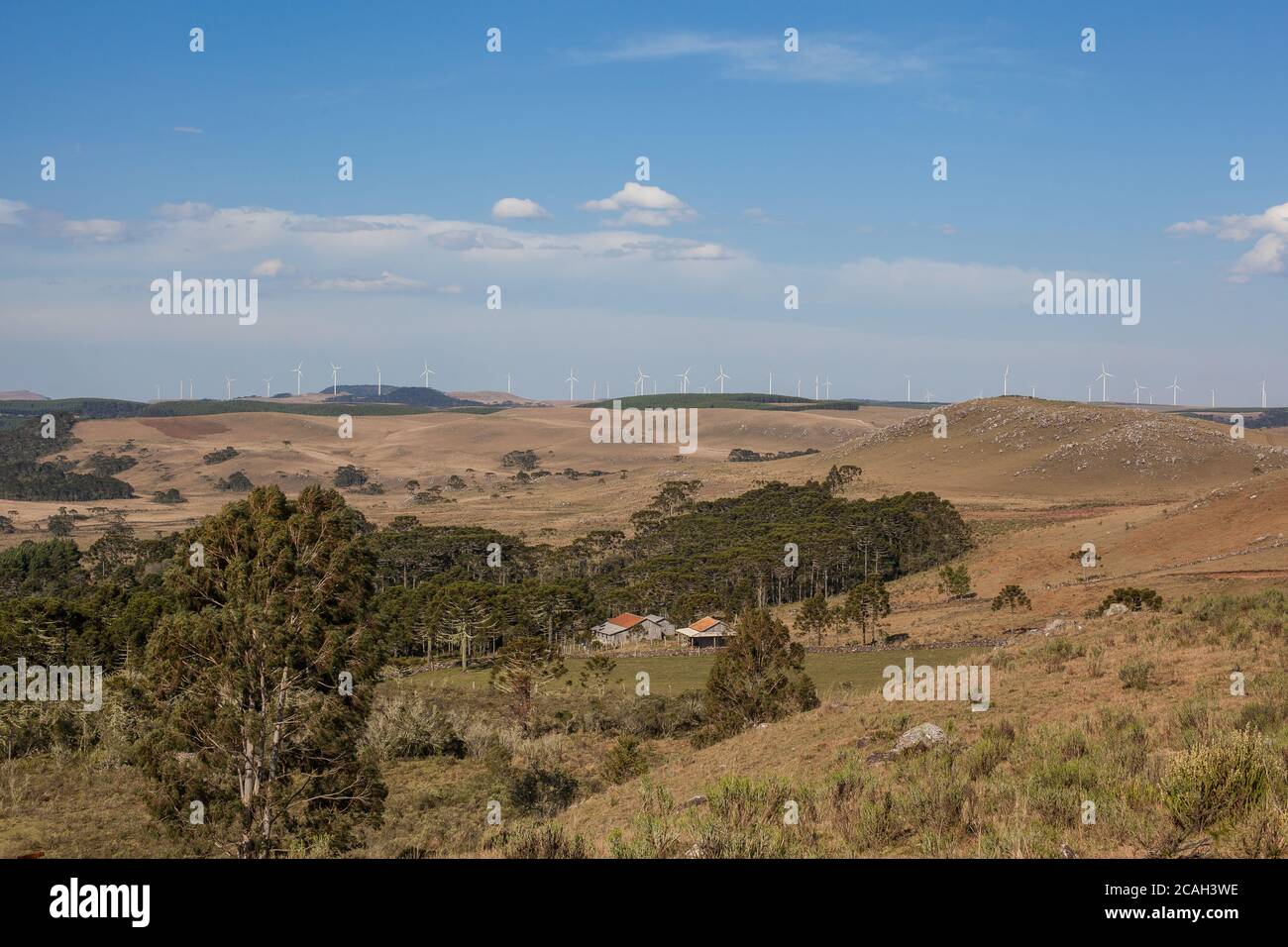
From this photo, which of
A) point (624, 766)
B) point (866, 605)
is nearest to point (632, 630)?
point (866, 605)

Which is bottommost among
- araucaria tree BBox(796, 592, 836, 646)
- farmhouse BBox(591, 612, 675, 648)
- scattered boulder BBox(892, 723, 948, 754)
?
farmhouse BBox(591, 612, 675, 648)

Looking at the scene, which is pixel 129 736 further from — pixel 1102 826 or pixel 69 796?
pixel 1102 826

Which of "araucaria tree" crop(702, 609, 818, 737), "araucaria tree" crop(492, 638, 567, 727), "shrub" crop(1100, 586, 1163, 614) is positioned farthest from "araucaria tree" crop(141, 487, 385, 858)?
"shrub" crop(1100, 586, 1163, 614)

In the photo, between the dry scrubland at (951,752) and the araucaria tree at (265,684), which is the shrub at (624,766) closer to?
the dry scrubland at (951,752)

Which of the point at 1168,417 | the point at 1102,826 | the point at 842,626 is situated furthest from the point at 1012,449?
the point at 1102,826

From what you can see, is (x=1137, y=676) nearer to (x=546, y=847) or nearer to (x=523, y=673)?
(x=546, y=847)

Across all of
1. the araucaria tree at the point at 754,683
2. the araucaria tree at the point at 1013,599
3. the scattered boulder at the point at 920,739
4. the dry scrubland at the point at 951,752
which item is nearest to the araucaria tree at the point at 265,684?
the dry scrubland at the point at 951,752

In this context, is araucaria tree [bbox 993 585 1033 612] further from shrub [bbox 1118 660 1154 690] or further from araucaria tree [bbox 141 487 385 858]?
araucaria tree [bbox 141 487 385 858]
